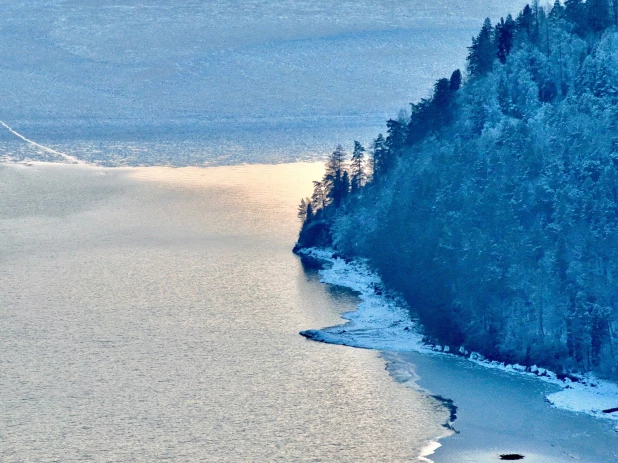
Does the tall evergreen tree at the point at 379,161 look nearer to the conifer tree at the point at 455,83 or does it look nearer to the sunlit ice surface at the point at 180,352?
the sunlit ice surface at the point at 180,352

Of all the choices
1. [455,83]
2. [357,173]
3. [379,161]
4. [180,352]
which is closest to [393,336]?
[180,352]

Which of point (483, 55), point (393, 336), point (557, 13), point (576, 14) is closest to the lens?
point (393, 336)

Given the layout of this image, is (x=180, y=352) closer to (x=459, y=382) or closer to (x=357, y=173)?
(x=459, y=382)

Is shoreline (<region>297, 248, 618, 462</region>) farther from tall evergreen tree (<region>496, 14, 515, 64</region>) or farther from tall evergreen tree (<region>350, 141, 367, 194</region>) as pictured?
tall evergreen tree (<region>496, 14, 515, 64</region>)

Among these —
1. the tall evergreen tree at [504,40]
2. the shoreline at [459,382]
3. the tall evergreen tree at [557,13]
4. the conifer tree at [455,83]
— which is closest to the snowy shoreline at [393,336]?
the shoreline at [459,382]

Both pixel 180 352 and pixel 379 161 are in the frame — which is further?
pixel 379 161

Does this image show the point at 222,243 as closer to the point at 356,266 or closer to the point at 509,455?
the point at 356,266
